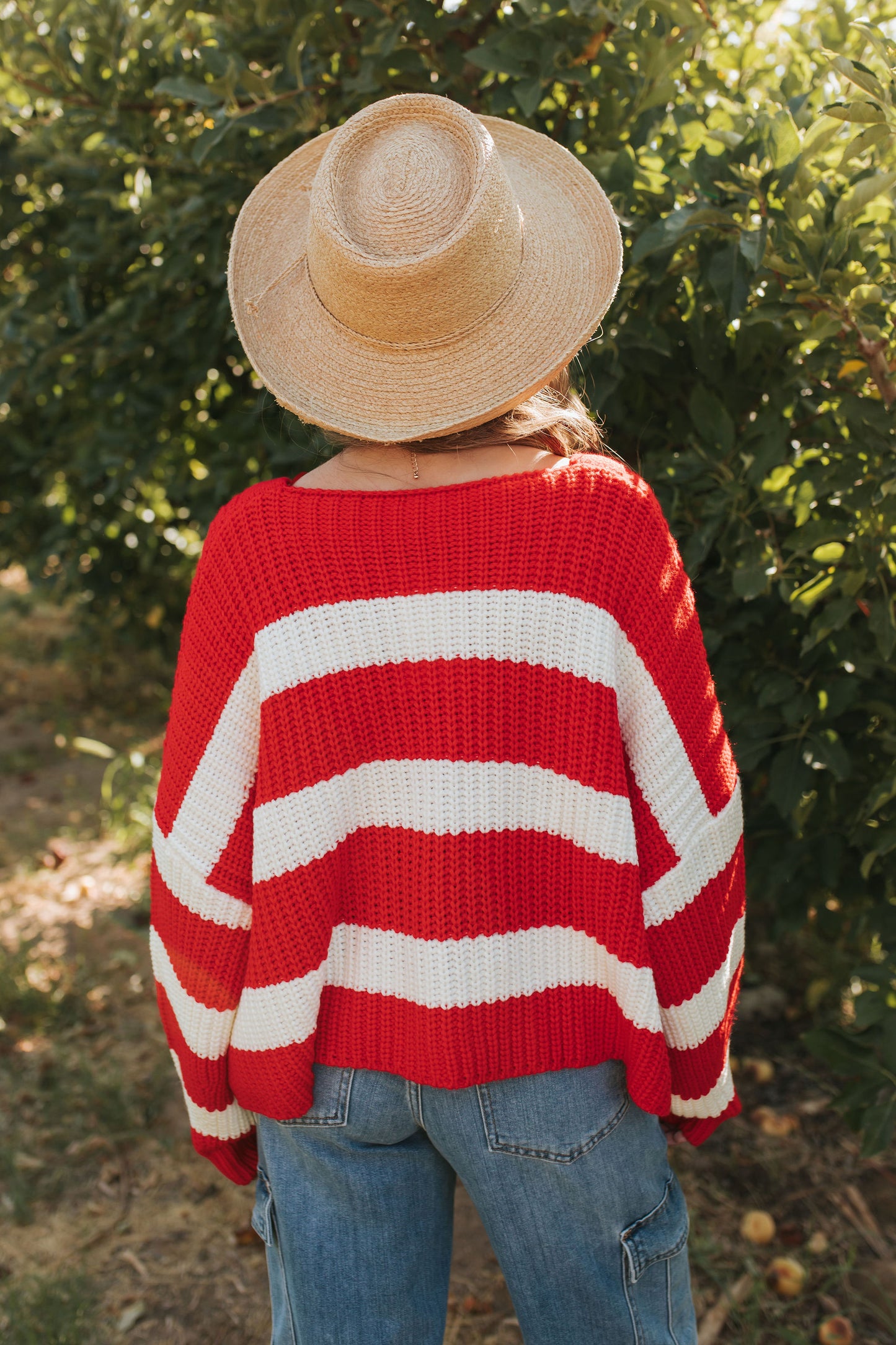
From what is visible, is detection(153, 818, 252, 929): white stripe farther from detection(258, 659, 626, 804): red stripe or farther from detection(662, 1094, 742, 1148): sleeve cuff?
detection(662, 1094, 742, 1148): sleeve cuff

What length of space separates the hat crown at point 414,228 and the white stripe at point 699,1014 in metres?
0.83

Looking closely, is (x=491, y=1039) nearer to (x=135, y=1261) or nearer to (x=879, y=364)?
(x=879, y=364)

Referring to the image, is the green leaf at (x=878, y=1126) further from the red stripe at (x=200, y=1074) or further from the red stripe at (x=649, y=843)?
the red stripe at (x=200, y=1074)

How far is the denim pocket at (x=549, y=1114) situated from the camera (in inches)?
48.8

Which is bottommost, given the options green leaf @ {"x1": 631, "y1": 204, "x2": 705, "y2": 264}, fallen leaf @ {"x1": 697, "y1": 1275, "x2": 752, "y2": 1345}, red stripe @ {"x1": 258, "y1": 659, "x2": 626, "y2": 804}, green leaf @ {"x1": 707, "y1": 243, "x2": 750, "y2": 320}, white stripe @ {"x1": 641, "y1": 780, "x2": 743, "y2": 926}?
fallen leaf @ {"x1": 697, "y1": 1275, "x2": 752, "y2": 1345}

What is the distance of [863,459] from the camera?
1.65m

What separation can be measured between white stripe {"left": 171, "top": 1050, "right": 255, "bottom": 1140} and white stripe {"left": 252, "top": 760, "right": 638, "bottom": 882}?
0.38 m

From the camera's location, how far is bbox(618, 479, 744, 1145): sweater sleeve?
1.20 m

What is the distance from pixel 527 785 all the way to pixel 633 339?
860 mm

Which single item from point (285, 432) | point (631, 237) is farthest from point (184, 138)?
point (631, 237)

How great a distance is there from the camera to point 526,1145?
124cm

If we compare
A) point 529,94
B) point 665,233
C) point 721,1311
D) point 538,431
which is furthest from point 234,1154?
point 529,94

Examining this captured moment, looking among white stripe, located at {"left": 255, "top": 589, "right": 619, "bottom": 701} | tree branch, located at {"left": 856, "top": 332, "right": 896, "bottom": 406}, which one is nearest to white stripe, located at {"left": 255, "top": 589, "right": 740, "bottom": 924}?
white stripe, located at {"left": 255, "top": 589, "right": 619, "bottom": 701}

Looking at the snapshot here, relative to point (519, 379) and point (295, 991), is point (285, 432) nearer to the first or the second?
point (519, 379)
